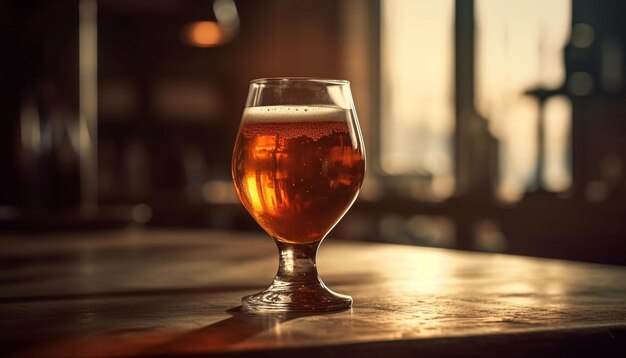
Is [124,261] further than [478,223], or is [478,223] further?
[478,223]

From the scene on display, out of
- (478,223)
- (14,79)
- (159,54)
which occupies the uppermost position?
(159,54)

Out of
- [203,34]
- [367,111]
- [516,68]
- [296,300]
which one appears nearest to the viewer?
[296,300]

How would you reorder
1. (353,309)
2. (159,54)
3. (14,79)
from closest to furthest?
(353,309) → (14,79) → (159,54)

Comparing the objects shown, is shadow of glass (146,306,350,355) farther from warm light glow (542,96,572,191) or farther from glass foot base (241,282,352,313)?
warm light glow (542,96,572,191)

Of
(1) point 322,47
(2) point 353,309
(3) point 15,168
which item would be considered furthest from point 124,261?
(1) point 322,47

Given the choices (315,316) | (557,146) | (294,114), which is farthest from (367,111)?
(315,316)

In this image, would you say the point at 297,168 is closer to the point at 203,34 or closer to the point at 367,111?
the point at 203,34

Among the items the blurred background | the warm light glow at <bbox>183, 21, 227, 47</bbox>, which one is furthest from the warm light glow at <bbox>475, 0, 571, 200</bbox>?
the warm light glow at <bbox>183, 21, 227, 47</bbox>

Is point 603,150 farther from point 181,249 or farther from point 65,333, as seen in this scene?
point 65,333
